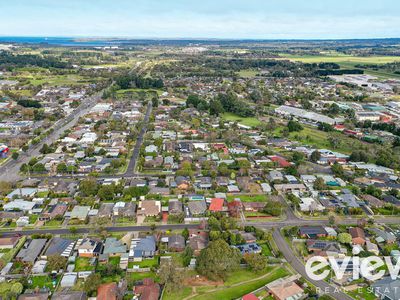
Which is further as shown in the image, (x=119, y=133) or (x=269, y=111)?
(x=269, y=111)

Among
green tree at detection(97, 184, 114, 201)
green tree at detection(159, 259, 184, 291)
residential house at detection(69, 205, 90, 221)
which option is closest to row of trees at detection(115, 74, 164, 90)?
green tree at detection(97, 184, 114, 201)

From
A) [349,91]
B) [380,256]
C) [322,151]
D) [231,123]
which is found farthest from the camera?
[349,91]

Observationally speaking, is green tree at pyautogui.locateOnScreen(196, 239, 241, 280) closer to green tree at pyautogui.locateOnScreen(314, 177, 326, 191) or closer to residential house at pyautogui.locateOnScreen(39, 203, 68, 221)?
residential house at pyautogui.locateOnScreen(39, 203, 68, 221)

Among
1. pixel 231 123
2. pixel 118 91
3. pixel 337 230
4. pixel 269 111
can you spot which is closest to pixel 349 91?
pixel 269 111

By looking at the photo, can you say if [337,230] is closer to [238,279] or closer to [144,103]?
[238,279]

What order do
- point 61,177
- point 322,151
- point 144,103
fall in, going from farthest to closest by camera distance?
point 144,103
point 322,151
point 61,177
